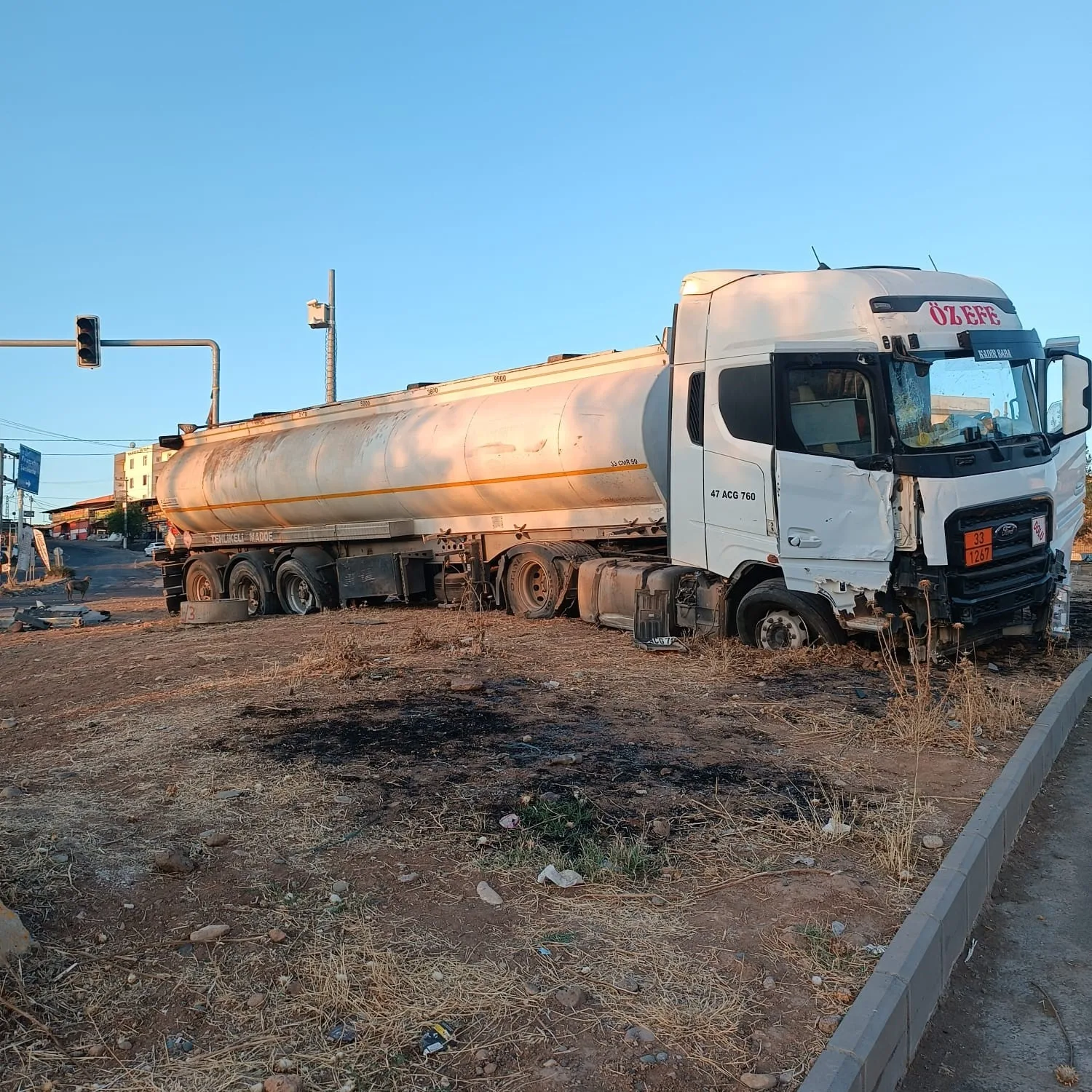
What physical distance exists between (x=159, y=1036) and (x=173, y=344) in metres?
19.7

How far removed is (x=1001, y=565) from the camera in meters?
8.32

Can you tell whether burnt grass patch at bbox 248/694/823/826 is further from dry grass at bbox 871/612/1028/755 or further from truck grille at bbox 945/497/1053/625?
truck grille at bbox 945/497/1053/625

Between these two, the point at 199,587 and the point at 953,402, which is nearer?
the point at 953,402

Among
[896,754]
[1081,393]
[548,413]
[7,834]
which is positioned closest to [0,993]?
[7,834]

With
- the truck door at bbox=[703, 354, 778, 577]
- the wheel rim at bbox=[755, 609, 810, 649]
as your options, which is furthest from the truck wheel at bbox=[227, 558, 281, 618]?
the wheel rim at bbox=[755, 609, 810, 649]

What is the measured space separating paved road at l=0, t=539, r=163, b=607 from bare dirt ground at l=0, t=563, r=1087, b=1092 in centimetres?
2022

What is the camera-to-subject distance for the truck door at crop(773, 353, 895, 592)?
818 cm

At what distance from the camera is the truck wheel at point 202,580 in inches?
765

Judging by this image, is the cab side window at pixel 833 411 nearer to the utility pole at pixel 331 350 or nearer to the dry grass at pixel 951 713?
the dry grass at pixel 951 713

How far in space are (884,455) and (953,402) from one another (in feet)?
2.70

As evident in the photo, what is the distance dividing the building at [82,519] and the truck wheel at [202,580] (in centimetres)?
6375

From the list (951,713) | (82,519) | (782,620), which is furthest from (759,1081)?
(82,519)

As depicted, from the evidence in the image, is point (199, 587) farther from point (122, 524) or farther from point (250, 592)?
point (122, 524)

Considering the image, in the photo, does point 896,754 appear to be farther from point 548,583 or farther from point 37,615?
point 37,615
